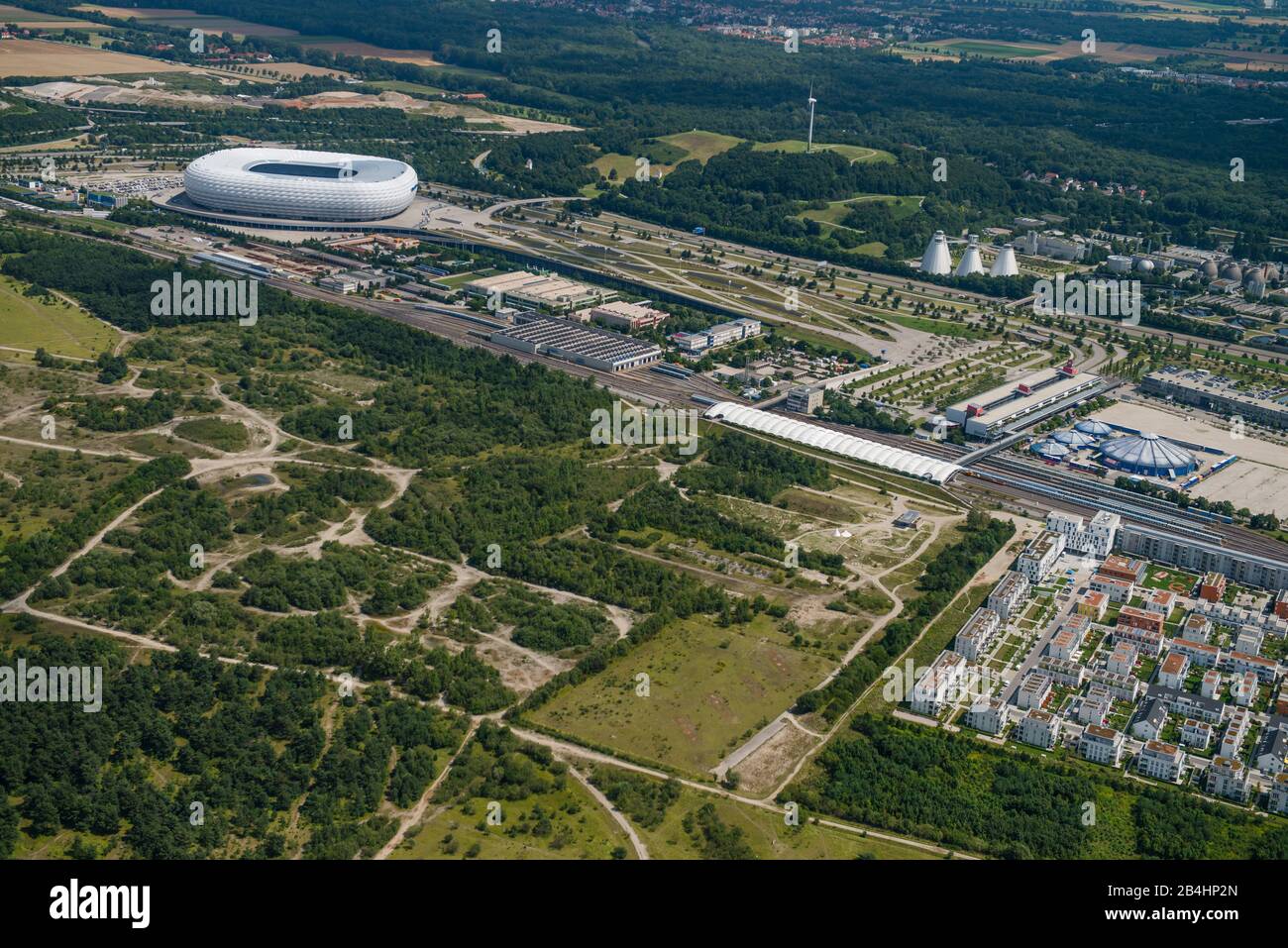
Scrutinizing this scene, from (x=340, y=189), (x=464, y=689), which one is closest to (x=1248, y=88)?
(x=340, y=189)

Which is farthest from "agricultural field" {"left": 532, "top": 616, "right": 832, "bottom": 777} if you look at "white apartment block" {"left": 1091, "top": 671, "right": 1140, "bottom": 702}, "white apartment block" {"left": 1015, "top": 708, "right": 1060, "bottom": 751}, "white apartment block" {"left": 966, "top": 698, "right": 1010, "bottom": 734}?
"white apartment block" {"left": 1091, "top": 671, "right": 1140, "bottom": 702}

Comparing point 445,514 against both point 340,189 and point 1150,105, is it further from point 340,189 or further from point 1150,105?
point 1150,105

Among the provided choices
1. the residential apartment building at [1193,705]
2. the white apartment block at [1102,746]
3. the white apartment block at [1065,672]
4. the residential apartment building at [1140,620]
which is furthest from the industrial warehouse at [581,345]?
the white apartment block at [1102,746]

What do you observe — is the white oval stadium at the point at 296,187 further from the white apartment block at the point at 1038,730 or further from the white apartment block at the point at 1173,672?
the white apartment block at the point at 1038,730

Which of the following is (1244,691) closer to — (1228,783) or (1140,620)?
(1140,620)

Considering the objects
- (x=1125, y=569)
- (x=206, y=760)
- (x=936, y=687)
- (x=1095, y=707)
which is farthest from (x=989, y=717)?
(x=206, y=760)
